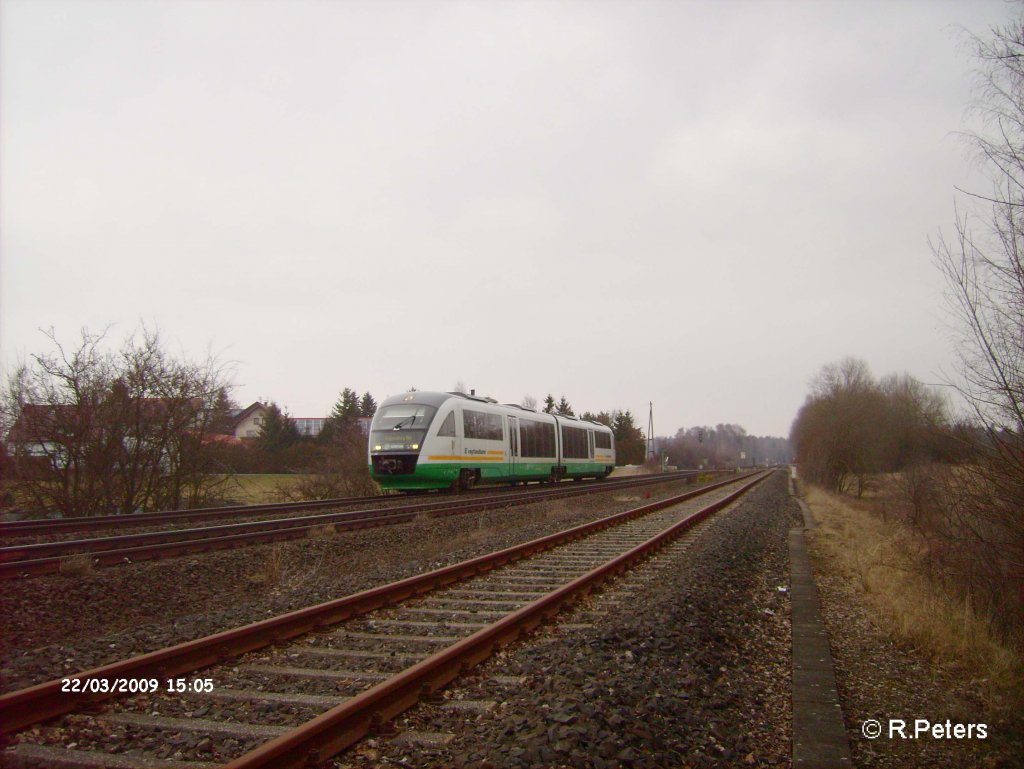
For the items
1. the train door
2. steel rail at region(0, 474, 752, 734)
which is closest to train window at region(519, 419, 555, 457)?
the train door

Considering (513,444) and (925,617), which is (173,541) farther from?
(513,444)

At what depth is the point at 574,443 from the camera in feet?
109

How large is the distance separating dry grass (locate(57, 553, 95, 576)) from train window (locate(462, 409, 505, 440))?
14.0m

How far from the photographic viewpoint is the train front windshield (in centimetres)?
2005

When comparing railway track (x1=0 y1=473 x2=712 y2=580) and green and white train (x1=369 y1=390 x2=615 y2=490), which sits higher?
green and white train (x1=369 y1=390 x2=615 y2=490)

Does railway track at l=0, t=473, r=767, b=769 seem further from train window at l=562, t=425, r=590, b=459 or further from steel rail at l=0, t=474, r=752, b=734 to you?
train window at l=562, t=425, r=590, b=459

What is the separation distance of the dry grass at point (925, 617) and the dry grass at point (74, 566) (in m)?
8.98

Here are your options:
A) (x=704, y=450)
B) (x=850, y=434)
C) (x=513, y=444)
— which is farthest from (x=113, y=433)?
(x=704, y=450)

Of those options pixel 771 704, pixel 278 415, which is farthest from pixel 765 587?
pixel 278 415

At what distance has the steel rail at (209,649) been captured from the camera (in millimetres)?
3881

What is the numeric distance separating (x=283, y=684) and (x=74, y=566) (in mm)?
4893

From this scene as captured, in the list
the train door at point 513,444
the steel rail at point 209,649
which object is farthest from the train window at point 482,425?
the steel rail at point 209,649

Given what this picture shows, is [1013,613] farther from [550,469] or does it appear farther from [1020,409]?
[550,469]

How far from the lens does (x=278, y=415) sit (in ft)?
166
